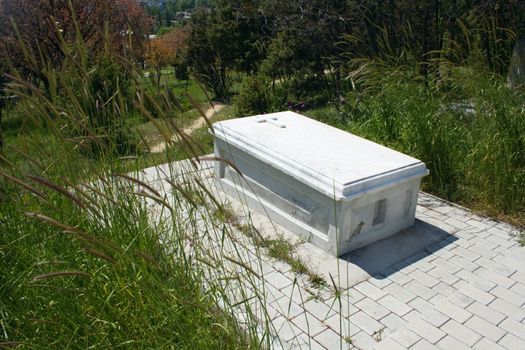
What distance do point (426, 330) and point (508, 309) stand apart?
678 mm

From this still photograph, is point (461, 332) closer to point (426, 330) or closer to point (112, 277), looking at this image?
point (426, 330)

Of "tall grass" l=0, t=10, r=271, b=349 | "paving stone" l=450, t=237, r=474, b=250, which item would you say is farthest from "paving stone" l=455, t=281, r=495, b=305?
"tall grass" l=0, t=10, r=271, b=349

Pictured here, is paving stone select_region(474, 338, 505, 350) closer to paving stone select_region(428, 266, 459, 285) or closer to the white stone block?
paving stone select_region(428, 266, 459, 285)

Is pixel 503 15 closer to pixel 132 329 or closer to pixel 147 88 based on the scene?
pixel 147 88

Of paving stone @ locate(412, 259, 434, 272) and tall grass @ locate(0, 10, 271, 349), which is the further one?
paving stone @ locate(412, 259, 434, 272)

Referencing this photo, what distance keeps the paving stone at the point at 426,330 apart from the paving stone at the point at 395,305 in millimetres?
108

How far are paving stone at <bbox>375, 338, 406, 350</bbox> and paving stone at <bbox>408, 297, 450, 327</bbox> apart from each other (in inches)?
13.9

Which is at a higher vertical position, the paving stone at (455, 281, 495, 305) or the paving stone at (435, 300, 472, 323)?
the paving stone at (435, 300, 472, 323)

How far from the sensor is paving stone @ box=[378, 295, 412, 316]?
10.2 ft

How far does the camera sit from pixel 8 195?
2379mm

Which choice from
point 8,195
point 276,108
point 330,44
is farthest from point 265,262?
point 330,44

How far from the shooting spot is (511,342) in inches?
113

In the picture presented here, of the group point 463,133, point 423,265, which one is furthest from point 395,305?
point 463,133

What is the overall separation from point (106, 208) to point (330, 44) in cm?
806
